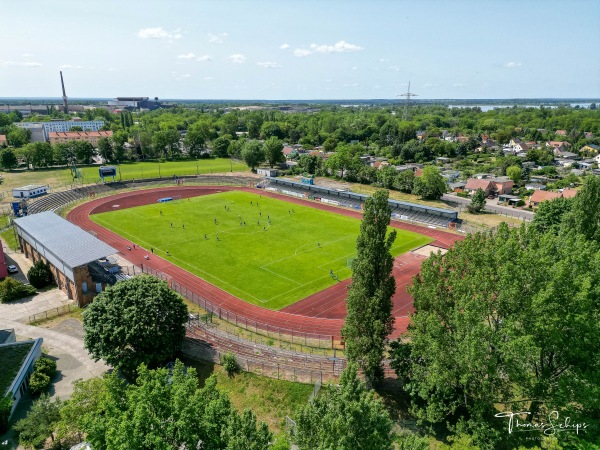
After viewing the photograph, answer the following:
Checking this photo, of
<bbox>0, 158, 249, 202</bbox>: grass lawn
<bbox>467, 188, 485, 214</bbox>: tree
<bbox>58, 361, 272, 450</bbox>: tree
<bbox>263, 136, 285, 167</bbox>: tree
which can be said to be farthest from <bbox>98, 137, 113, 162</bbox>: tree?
<bbox>58, 361, 272, 450</bbox>: tree

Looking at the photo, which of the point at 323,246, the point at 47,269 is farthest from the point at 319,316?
the point at 47,269

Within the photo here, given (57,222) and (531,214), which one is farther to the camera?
(531,214)

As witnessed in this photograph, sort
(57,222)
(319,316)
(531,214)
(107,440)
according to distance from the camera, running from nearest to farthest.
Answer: (107,440), (319,316), (57,222), (531,214)

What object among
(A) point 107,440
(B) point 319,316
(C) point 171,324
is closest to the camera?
(A) point 107,440

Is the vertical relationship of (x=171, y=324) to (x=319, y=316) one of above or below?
above

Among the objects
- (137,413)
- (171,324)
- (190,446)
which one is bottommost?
(171,324)

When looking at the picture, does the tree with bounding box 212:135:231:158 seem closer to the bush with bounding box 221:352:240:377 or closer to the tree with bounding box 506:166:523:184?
the tree with bounding box 506:166:523:184

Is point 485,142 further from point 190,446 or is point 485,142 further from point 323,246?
point 190,446
